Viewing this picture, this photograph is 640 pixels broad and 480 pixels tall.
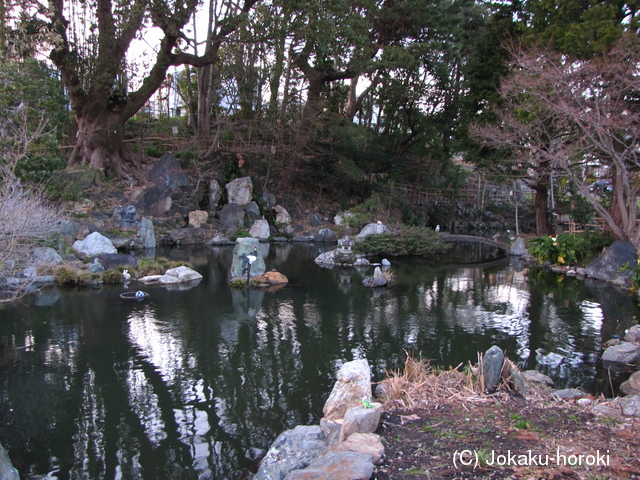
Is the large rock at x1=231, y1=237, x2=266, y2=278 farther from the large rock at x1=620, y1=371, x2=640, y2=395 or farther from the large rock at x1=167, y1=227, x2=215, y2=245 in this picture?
the large rock at x1=620, y1=371, x2=640, y2=395

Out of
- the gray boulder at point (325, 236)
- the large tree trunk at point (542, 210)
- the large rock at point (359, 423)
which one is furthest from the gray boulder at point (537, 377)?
the gray boulder at point (325, 236)

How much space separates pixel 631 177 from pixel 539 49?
4552 mm

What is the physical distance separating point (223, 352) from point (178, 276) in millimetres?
5634

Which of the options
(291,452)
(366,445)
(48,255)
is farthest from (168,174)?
(366,445)

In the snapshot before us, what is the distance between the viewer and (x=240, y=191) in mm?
23219

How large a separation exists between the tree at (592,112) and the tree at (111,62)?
9.30 meters

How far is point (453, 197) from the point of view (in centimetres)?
2959

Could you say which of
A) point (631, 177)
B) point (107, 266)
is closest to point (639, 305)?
point (631, 177)

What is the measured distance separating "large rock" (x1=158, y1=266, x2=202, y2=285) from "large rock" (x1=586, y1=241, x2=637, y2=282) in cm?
1085

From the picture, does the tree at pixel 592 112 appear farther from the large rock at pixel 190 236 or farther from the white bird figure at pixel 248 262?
the large rock at pixel 190 236

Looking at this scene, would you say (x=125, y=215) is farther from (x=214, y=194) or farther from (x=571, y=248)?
(x=571, y=248)

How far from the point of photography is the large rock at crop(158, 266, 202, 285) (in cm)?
1280

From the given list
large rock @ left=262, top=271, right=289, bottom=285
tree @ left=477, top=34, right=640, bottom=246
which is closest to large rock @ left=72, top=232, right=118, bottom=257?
large rock @ left=262, top=271, right=289, bottom=285

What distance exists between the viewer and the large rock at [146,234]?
18.5 meters
